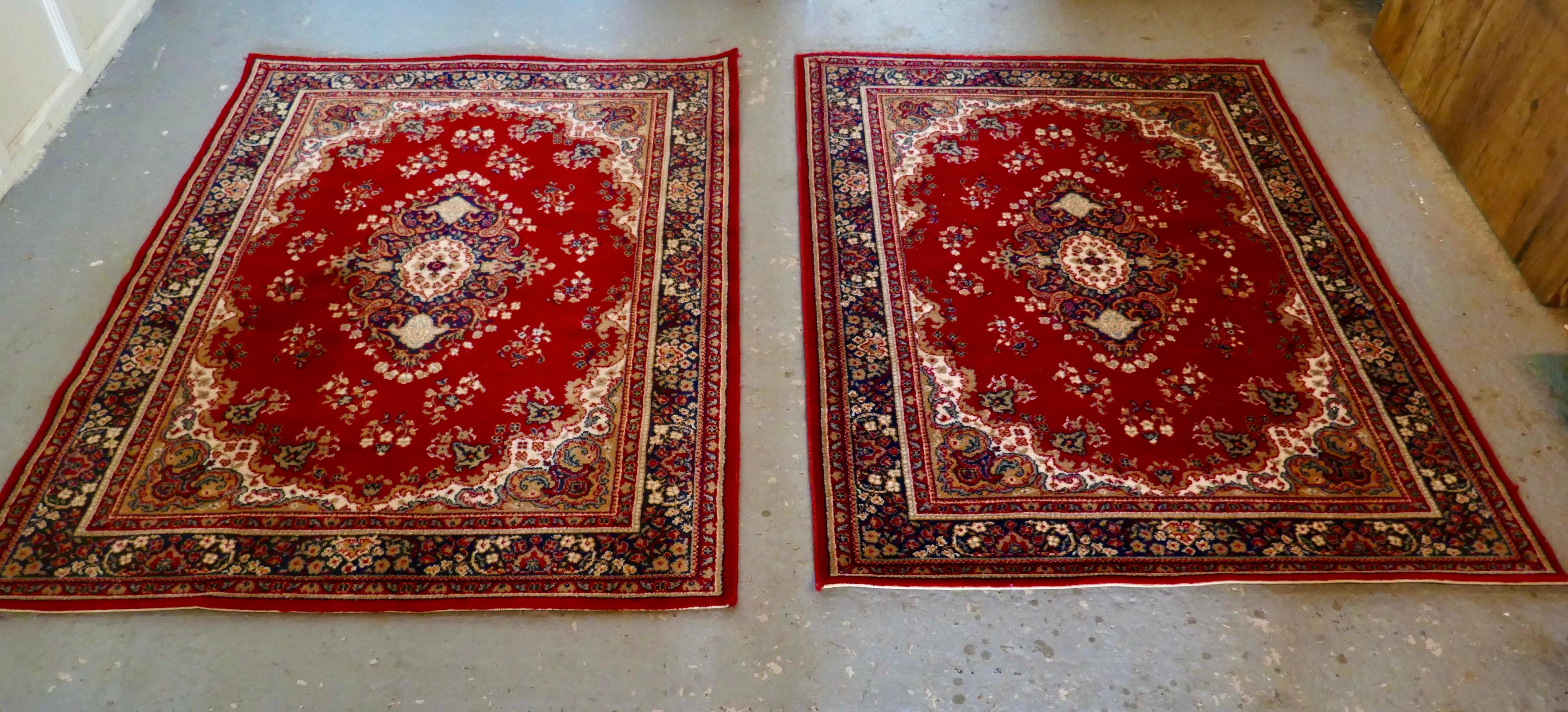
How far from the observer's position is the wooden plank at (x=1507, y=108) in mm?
2748

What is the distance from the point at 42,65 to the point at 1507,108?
4154 millimetres

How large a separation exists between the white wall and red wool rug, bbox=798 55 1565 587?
2.18 m

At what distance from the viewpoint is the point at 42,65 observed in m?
3.07

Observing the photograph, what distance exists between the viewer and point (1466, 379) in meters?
2.55

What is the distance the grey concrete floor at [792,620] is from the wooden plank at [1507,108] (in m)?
0.07

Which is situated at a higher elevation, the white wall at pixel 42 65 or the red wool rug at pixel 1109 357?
the white wall at pixel 42 65

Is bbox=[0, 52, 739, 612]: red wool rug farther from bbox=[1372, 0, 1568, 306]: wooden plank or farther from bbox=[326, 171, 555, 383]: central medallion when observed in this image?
bbox=[1372, 0, 1568, 306]: wooden plank

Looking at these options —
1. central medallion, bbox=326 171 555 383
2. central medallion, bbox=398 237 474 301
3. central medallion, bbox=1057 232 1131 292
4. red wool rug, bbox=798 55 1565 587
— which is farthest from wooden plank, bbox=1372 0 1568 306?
central medallion, bbox=398 237 474 301

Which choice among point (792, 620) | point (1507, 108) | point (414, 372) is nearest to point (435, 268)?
point (414, 372)

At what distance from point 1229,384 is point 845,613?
1.11 m

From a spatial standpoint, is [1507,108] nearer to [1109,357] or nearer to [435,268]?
[1109,357]

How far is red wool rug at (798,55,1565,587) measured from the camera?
2195 mm

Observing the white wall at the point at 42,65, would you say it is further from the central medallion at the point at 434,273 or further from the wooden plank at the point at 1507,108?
the wooden plank at the point at 1507,108

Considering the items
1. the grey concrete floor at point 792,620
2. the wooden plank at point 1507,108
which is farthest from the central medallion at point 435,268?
the wooden plank at point 1507,108
